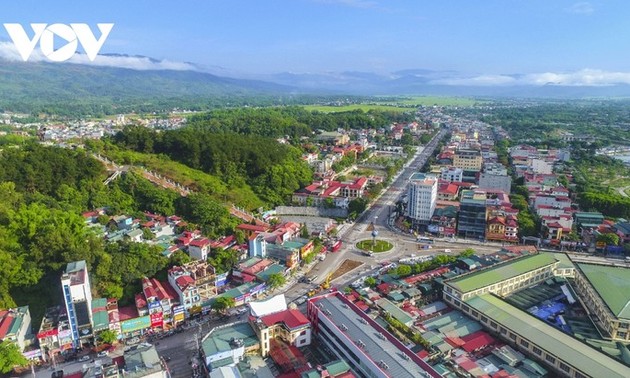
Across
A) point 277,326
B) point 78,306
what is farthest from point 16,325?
point 277,326

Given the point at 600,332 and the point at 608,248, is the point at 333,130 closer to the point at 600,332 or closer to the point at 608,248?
the point at 608,248

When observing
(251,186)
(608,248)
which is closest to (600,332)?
(608,248)

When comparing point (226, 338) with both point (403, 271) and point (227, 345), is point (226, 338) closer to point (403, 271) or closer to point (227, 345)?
point (227, 345)

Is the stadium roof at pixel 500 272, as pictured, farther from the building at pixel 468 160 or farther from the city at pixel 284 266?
the building at pixel 468 160

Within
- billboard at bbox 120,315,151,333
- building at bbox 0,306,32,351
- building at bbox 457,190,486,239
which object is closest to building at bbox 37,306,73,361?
building at bbox 0,306,32,351

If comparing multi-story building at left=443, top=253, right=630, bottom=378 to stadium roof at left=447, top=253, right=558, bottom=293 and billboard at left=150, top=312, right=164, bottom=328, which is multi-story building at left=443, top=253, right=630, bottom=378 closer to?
stadium roof at left=447, top=253, right=558, bottom=293
